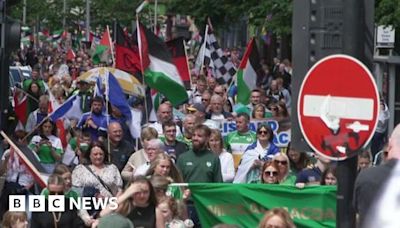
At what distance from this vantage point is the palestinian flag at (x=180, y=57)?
22481 millimetres

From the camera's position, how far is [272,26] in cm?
2895

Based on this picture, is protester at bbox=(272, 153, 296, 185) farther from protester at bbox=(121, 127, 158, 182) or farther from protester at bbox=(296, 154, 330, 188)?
protester at bbox=(121, 127, 158, 182)

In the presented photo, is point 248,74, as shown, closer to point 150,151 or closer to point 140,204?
point 150,151

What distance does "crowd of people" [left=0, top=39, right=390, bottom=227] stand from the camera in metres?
11.2

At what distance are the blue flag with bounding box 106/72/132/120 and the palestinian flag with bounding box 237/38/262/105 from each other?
4031 mm

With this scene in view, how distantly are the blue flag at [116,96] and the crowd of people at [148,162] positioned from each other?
12cm

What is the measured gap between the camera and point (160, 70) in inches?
768

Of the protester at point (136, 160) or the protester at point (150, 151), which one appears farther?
the protester at point (136, 160)

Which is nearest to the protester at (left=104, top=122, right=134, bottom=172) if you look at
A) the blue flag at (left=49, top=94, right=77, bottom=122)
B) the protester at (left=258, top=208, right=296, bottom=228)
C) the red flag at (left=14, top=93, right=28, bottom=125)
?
the blue flag at (left=49, top=94, right=77, bottom=122)

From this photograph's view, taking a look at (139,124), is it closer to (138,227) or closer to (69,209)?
(69,209)

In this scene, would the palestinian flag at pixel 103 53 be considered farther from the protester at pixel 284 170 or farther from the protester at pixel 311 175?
the protester at pixel 284 170

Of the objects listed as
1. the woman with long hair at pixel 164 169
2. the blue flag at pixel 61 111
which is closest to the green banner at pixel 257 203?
the woman with long hair at pixel 164 169

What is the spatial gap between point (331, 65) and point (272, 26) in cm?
2090

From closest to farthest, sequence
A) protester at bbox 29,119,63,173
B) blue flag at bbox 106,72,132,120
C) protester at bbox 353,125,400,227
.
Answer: protester at bbox 353,125,400,227 < protester at bbox 29,119,63,173 < blue flag at bbox 106,72,132,120
